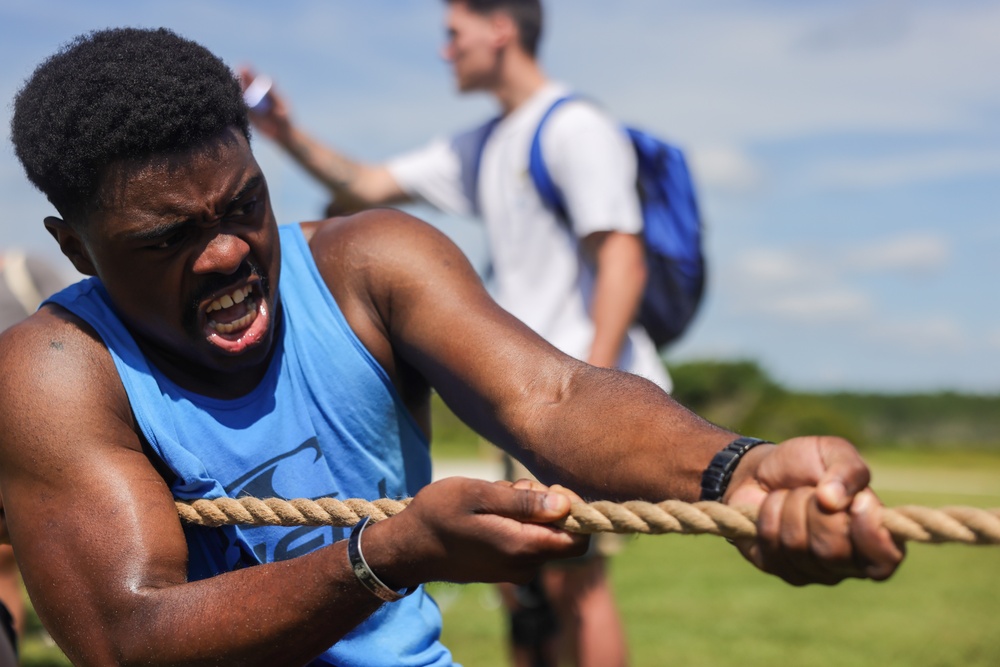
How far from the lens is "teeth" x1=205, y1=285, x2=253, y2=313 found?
2.34 metres

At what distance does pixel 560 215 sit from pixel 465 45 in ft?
3.17

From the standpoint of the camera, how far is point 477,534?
5.65ft

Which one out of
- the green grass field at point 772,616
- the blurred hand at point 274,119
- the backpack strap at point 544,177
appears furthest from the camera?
the green grass field at point 772,616

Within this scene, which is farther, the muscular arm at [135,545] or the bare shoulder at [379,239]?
the bare shoulder at [379,239]

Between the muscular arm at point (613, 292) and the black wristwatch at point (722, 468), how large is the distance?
7.73 ft

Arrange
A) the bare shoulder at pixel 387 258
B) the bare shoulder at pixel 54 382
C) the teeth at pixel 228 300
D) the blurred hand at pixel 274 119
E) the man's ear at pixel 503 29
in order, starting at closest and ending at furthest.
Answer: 1. the bare shoulder at pixel 54 382
2. the teeth at pixel 228 300
3. the bare shoulder at pixel 387 258
4. the man's ear at pixel 503 29
5. the blurred hand at pixel 274 119

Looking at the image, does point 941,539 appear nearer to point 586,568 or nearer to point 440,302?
point 440,302

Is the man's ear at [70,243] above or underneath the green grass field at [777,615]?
above

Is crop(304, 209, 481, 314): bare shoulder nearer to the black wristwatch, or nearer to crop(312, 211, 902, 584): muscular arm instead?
crop(312, 211, 902, 584): muscular arm

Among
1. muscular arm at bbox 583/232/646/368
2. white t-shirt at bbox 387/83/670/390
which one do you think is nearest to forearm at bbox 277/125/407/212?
white t-shirt at bbox 387/83/670/390

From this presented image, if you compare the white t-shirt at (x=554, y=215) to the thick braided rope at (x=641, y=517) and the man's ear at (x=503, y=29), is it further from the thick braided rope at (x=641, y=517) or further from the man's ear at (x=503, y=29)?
the thick braided rope at (x=641, y=517)

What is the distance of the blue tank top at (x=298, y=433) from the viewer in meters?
2.36

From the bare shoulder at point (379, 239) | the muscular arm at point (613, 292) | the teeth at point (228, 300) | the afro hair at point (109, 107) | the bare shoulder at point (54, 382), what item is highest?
the afro hair at point (109, 107)

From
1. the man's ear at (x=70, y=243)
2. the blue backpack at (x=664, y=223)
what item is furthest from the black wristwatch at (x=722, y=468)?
the blue backpack at (x=664, y=223)
